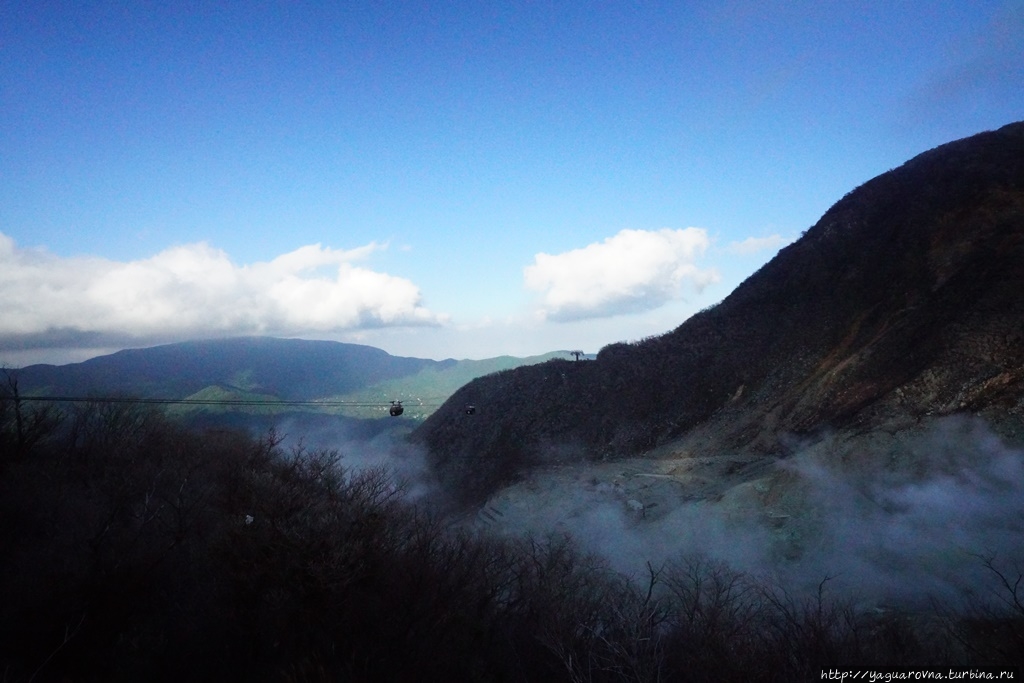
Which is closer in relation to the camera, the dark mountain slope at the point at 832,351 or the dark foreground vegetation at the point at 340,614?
the dark foreground vegetation at the point at 340,614

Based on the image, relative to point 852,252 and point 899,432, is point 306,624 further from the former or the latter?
point 852,252

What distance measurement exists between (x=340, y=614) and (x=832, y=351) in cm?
3185

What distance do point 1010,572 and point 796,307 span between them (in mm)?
26944

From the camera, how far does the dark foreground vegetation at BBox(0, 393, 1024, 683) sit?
11586 mm

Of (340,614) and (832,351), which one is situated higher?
(832,351)

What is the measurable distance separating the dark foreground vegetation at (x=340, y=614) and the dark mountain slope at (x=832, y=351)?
43.4 feet

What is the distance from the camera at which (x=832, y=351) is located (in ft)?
109

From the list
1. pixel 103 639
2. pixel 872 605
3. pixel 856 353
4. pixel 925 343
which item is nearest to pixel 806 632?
pixel 872 605

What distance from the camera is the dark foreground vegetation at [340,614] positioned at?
38.0ft

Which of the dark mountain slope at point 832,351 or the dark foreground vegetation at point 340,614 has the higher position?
the dark mountain slope at point 832,351

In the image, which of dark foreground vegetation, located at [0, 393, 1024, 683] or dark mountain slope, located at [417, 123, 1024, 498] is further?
dark mountain slope, located at [417, 123, 1024, 498]

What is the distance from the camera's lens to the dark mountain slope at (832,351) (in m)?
24.5

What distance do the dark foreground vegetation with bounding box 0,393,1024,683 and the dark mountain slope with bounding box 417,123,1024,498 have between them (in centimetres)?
1324

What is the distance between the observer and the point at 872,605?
49.0ft
